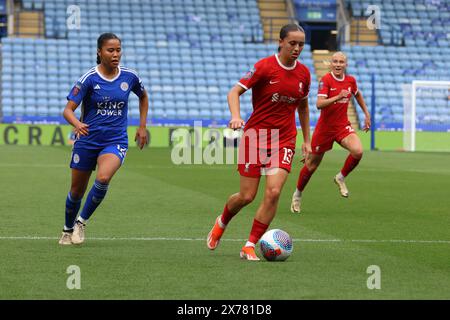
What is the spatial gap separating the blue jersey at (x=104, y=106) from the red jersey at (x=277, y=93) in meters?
1.31

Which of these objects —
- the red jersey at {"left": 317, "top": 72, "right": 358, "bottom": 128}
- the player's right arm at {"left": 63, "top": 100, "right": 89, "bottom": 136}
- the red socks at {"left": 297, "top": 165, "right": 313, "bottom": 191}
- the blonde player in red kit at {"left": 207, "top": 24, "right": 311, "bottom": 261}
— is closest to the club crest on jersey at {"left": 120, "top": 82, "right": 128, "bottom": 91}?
the player's right arm at {"left": 63, "top": 100, "right": 89, "bottom": 136}

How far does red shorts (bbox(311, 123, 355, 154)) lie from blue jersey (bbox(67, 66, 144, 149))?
16.8ft

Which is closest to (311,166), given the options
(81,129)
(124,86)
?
(124,86)

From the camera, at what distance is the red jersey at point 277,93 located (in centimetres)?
876

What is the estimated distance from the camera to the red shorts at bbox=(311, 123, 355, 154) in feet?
46.8

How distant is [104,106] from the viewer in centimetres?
941

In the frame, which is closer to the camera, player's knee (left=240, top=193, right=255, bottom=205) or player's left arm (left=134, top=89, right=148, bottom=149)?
player's knee (left=240, top=193, right=255, bottom=205)

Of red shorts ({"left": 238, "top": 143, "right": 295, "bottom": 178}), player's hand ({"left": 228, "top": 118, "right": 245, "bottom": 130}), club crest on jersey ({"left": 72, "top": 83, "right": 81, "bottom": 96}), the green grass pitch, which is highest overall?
club crest on jersey ({"left": 72, "top": 83, "right": 81, "bottom": 96})

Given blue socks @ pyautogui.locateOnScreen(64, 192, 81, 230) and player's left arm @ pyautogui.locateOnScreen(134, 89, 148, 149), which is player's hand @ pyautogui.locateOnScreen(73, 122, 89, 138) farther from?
blue socks @ pyautogui.locateOnScreen(64, 192, 81, 230)

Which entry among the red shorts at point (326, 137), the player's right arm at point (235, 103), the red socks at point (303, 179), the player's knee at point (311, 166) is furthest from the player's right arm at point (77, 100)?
the red shorts at point (326, 137)

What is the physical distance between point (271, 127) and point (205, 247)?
1.34 metres

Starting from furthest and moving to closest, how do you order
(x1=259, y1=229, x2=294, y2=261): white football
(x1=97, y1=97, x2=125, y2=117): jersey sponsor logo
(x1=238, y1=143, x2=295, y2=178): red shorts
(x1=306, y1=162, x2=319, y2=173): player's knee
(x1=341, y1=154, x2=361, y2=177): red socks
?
(x1=341, y1=154, x2=361, y2=177): red socks < (x1=306, y1=162, x2=319, y2=173): player's knee < (x1=97, y1=97, x2=125, y2=117): jersey sponsor logo < (x1=238, y1=143, x2=295, y2=178): red shorts < (x1=259, y1=229, x2=294, y2=261): white football

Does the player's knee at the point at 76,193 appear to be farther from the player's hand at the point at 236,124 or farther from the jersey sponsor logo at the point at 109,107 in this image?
the player's hand at the point at 236,124

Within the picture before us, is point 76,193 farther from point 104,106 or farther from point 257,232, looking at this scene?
point 257,232
